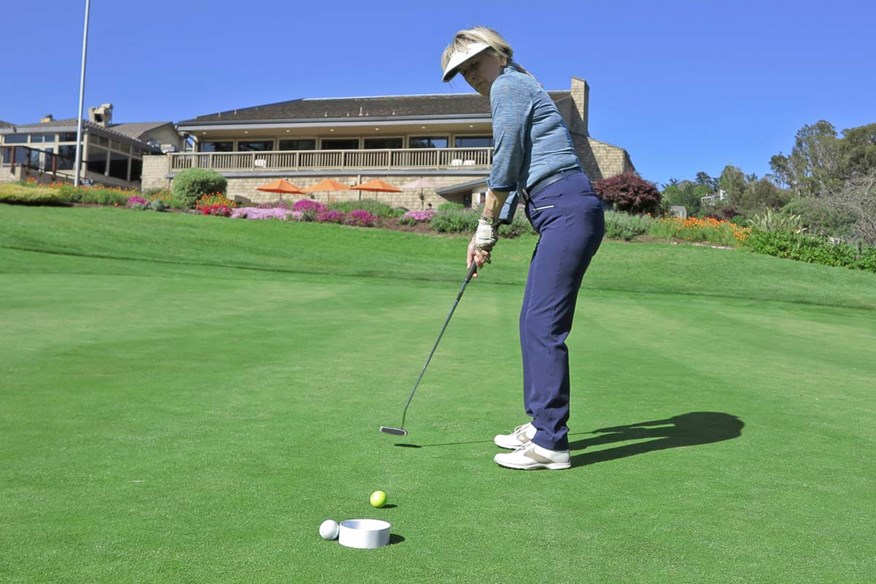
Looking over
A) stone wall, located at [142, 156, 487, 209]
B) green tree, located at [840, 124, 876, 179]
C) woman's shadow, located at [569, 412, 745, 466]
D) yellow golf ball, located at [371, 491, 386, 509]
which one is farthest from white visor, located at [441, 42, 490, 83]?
green tree, located at [840, 124, 876, 179]

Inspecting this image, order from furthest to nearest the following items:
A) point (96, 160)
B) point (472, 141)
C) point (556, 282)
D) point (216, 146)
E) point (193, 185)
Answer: point (96, 160) → point (216, 146) → point (472, 141) → point (193, 185) → point (556, 282)

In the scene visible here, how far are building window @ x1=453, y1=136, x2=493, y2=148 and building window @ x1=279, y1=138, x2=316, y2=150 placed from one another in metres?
8.16

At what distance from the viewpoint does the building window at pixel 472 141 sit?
40.5 metres

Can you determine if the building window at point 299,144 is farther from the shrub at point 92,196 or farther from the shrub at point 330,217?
the shrub at point 330,217

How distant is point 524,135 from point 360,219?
24.8 meters

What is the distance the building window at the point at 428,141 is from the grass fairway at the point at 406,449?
31864 millimetres

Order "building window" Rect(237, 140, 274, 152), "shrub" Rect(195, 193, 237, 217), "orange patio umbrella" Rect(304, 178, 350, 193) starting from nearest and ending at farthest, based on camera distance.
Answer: "shrub" Rect(195, 193, 237, 217) → "orange patio umbrella" Rect(304, 178, 350, 193) → "building window" Rect(237, 140, 274, 152)

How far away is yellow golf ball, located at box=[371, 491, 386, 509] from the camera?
2.93m

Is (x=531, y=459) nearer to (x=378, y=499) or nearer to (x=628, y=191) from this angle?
(x=378, y=499)

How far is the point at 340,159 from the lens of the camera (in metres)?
40.2

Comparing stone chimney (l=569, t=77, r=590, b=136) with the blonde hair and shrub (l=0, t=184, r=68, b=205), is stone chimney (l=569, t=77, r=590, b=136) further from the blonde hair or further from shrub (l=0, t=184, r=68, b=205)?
the blonde hair

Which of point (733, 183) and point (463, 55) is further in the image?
point (733, 183)

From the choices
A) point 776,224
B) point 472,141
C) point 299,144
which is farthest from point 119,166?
point 776,224

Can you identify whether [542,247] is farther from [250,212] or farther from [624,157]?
[624,157]
